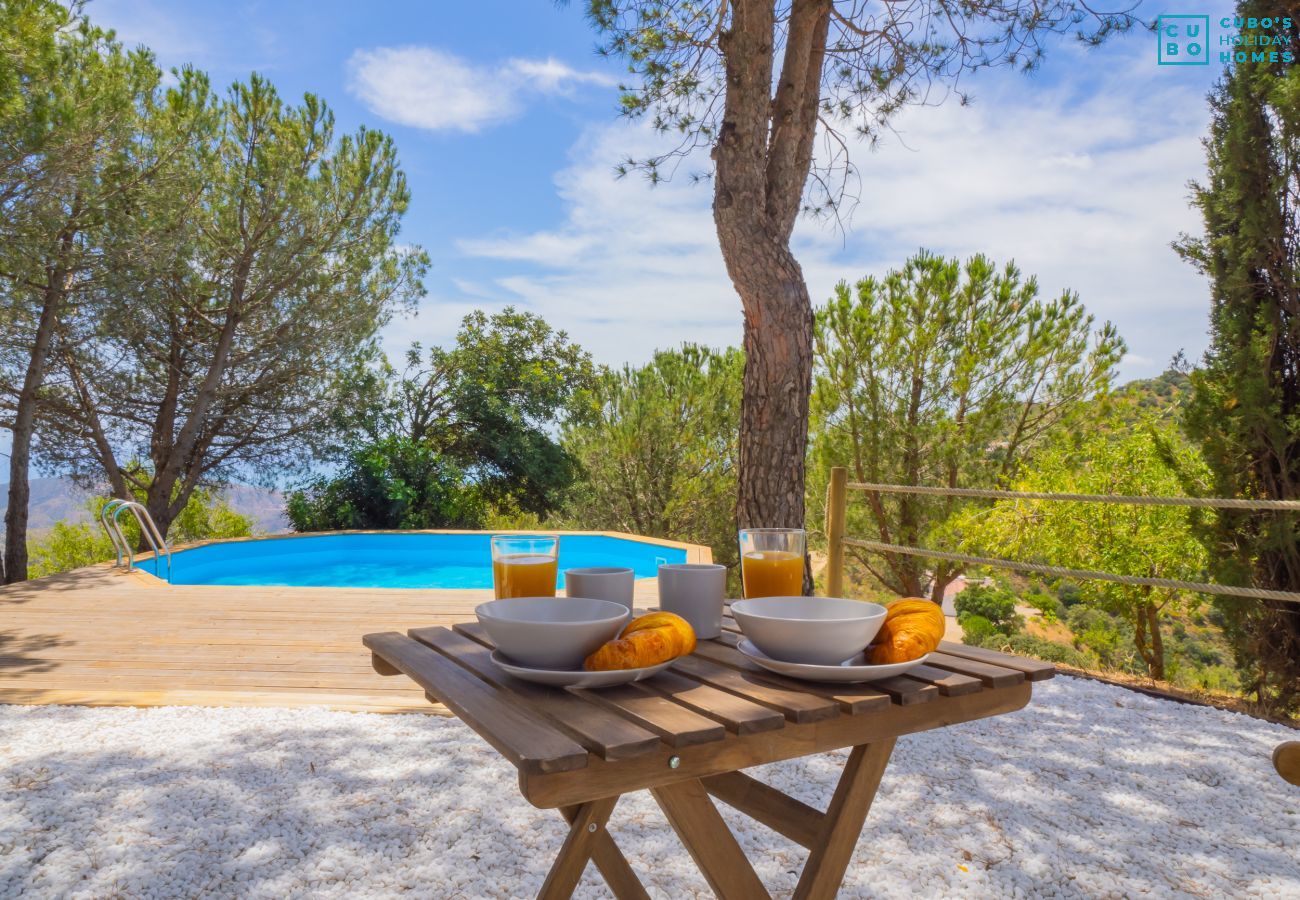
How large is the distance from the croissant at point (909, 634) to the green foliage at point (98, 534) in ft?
34.8

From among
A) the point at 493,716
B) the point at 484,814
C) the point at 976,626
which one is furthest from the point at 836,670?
the point at 976,626

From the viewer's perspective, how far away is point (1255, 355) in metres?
3.28

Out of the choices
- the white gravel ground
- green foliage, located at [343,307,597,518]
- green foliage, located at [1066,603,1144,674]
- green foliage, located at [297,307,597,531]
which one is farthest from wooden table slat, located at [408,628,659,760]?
green foliage, located at [343,307,597,518]

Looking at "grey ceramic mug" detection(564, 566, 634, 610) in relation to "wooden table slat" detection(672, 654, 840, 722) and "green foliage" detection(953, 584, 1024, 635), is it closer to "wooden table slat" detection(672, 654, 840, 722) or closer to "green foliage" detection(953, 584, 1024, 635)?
"wooden table slat" detection(672, 654, 840, 722)

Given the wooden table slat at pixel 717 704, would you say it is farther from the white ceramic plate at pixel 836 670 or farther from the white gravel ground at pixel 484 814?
the white gravel ground at pixel 484 814

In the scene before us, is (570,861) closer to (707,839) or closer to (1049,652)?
(707,839)

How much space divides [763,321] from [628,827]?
253 cm

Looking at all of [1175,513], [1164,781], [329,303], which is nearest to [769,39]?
[1164,781]

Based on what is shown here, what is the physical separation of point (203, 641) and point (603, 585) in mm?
3022

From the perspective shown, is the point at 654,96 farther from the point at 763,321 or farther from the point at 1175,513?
the point at 1175,513

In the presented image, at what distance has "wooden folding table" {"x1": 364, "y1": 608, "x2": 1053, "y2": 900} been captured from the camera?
2.40ft

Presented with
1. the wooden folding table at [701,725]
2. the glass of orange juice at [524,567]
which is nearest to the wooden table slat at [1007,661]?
the wooden folding table at [701,725]

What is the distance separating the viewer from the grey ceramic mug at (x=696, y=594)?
1.16 metres

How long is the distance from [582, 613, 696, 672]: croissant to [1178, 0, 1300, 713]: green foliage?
3.37 m
